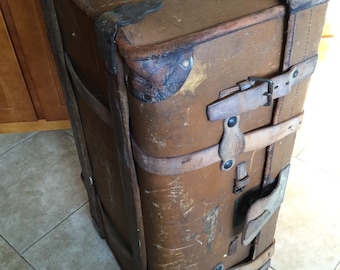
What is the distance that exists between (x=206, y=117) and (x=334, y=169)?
1.18 m

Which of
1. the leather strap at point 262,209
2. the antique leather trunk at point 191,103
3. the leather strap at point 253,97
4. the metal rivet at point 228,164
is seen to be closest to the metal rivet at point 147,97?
the antique leather trunk at point 191,103

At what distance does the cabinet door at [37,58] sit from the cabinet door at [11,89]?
0.09ft

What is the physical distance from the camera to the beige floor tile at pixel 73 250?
4.89ft

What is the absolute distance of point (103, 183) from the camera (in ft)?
3.98

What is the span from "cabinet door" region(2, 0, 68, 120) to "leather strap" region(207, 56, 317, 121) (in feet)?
3.55

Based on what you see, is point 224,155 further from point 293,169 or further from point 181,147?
point 293,169

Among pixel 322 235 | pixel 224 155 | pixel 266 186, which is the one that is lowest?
pixel 322 235

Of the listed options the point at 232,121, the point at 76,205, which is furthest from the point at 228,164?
the point at 76,205

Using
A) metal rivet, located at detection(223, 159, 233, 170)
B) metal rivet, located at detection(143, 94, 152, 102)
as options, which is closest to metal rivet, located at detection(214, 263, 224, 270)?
metal rivet, located at detection(223, 159, 233, 170)

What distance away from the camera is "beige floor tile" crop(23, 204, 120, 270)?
4.89ft

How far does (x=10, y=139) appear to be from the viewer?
6.65 ft

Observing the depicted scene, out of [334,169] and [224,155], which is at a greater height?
[224,155]

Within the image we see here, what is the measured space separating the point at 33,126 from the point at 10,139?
0.40 feet

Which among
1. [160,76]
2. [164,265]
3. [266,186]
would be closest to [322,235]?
[266,186]
